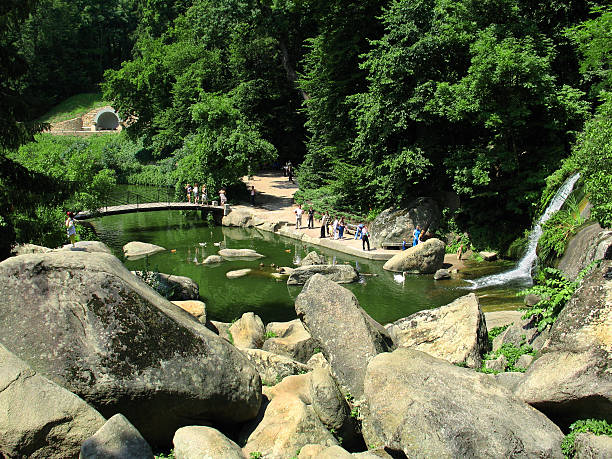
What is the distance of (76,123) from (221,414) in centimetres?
7211

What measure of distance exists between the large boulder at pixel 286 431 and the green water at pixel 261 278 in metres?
9.07

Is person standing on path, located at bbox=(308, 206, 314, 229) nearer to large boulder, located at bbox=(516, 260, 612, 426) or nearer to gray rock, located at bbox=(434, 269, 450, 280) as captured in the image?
gray rock, located at bbox=(434, 269, 450, 280)

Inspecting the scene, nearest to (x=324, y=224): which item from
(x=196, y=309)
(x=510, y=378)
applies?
(x=196, y=309)

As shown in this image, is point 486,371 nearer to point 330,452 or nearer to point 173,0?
point 330,452

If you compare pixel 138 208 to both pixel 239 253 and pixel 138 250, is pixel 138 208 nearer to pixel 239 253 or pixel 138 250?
pixel 138 250

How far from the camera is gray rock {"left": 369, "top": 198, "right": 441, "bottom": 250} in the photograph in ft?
86.2

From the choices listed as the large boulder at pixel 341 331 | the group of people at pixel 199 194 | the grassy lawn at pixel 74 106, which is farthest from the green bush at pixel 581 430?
the grassy lawn at pixel 74 106

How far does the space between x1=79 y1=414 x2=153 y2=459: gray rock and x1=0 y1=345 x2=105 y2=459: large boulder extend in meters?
0.46

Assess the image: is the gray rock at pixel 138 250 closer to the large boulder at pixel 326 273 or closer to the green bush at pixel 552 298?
the large boulder at pixel 326 273

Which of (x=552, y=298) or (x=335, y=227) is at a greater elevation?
(x=552, y=298)

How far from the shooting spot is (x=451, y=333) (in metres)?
11.7

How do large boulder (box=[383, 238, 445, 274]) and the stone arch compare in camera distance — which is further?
the stone arch

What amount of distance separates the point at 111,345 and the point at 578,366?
22.8 ft

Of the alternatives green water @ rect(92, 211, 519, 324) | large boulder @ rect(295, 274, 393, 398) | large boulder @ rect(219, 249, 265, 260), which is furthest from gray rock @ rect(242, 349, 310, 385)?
large boulder @ rect(219, 249, 265, 260)
